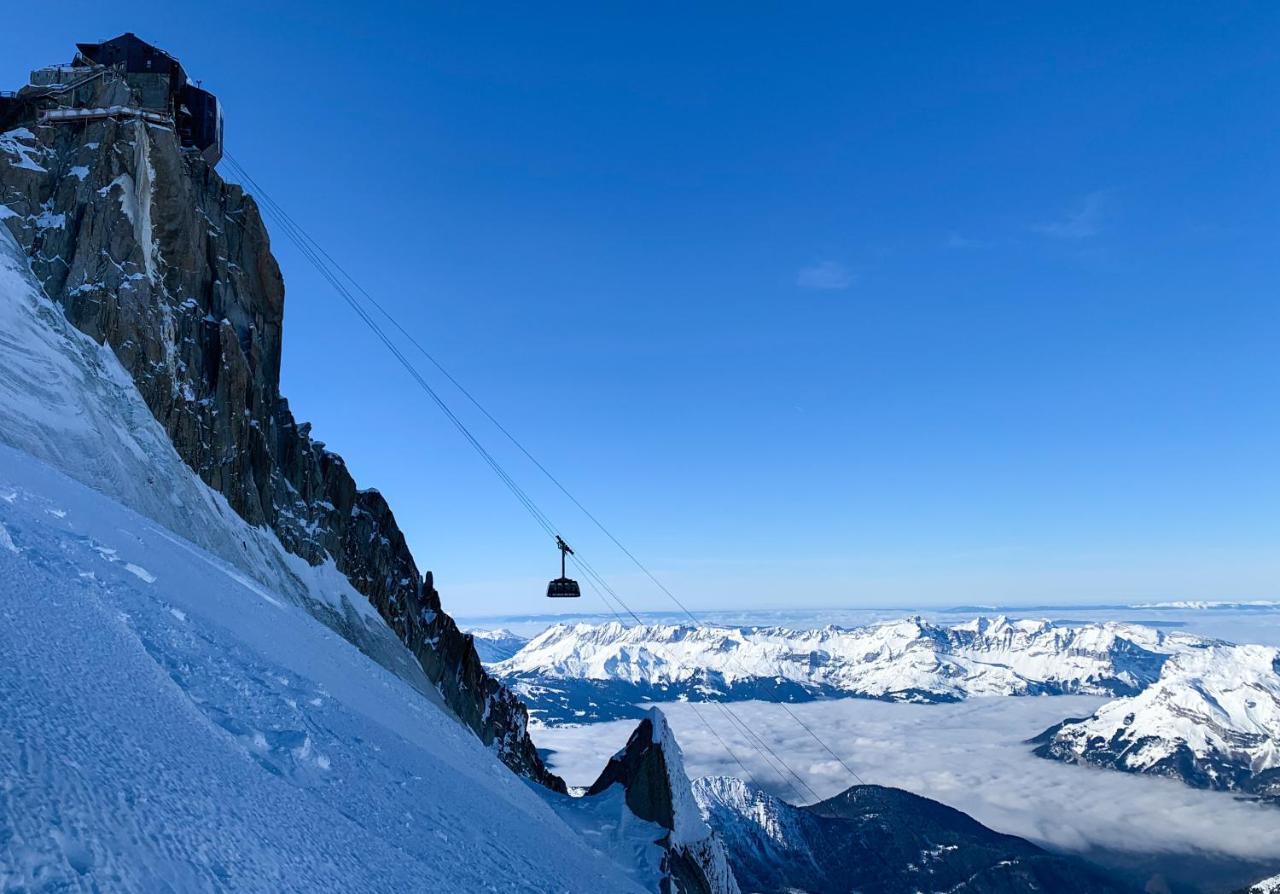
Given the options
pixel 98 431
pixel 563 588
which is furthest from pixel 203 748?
pixel 563 588

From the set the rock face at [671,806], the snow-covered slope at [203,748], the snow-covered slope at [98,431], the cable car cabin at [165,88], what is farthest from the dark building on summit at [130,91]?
the rock face at [671,806]

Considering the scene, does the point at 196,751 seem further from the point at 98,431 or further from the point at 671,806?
the point at 98,431

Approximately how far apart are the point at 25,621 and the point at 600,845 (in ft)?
74.5

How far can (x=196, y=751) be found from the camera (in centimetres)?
Result: 993

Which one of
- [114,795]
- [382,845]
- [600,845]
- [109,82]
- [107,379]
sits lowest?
[600,845]

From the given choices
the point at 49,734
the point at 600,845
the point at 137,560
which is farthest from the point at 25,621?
the point at 600,845

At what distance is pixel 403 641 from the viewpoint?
63.2 m

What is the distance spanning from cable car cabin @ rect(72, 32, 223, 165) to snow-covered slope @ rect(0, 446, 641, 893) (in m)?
45.4

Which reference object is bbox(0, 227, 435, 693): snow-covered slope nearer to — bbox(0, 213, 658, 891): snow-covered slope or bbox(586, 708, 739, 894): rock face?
bbox(0, 213, 658, 891): snow-covered slope

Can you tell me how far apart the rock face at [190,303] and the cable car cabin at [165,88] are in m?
2.48

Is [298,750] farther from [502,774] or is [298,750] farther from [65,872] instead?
[502,774]

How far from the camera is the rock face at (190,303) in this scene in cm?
4544

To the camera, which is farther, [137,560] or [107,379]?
[107,379]

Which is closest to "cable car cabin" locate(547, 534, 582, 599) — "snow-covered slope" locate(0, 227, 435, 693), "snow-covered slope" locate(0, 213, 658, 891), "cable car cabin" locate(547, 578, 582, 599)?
"cable car cabin" locate(547, 578, 582, 599)
